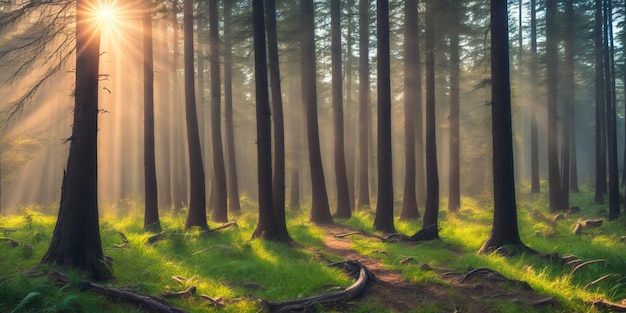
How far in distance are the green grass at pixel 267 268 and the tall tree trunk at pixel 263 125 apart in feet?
3.02

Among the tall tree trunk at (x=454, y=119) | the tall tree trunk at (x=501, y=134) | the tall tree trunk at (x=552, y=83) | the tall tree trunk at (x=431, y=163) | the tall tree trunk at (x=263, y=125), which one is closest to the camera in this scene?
the tall tree trunk at (x=501, y=134)

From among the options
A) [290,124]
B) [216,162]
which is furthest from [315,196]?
[290,124]

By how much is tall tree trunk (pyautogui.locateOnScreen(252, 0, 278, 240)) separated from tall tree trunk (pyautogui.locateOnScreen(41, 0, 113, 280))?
4874 millimetres

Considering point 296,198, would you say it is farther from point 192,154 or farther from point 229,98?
point 192,154

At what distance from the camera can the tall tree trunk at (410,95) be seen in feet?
59.4

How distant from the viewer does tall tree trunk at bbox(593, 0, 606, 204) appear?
20189 millimetres

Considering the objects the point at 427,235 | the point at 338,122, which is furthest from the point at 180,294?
the point at 338,122

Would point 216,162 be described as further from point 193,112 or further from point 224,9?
point 224,9

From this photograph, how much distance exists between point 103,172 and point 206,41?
2773 centimetres

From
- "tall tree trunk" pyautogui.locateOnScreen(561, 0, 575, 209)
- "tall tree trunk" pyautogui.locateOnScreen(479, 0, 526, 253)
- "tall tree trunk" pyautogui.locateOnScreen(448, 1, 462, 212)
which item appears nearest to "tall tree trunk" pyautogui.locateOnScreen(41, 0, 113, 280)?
"tall tree trunk" pyautogui.locateOnScreen(479, 0, 526, 253)

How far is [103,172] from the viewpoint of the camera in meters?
44.8

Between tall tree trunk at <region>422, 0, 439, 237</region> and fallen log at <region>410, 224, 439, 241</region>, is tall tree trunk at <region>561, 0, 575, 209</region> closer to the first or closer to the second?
tall tree trunk at <region>422, 0, 439, 237</region>

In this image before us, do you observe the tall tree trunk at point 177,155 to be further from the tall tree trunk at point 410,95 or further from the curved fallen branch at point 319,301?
the curved fallen branch at point 319,301

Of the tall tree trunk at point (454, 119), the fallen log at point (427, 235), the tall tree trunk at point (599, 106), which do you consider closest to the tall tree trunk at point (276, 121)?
the fallen log at point (427, 235)
